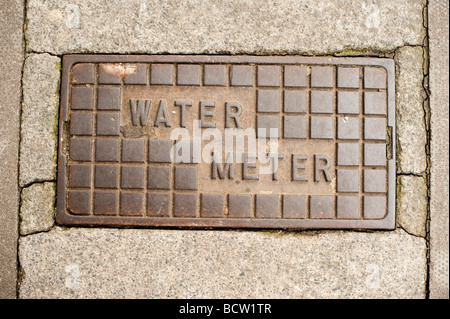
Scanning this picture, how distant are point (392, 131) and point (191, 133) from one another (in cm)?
125

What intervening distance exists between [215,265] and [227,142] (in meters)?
0.76

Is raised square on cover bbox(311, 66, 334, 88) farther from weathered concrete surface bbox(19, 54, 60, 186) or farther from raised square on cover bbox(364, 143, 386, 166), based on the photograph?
weathered concrete surface bbox(19, 54, 60, 186)

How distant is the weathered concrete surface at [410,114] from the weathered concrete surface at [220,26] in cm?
14

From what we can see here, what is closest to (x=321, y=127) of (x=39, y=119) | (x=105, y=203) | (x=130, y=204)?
(x=130, y=204)

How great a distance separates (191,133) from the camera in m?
1.87

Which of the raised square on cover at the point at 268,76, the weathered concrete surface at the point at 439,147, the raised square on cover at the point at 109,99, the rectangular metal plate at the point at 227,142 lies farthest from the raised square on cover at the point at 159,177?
the weathered concrete surface at the point at 439,147

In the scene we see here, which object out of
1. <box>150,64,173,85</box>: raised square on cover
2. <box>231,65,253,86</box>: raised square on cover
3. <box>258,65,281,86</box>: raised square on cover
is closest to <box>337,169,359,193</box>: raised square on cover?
<box>258,65,281,86</box>: raised square on cover

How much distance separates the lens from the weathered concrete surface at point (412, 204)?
1885 millimetres

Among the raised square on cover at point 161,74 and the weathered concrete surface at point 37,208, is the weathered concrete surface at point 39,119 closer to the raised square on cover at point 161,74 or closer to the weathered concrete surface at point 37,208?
the weathered concrete surface at point 37,208

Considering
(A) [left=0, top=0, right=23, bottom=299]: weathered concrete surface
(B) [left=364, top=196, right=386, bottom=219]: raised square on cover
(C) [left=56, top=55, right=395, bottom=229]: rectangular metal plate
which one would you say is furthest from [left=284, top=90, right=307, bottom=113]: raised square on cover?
(A) [left=0, top=0, right=23, bottom=299]: weathered concrete surface

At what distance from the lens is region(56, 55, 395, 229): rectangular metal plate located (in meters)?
1.86

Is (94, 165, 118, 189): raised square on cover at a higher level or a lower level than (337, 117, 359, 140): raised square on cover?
lower

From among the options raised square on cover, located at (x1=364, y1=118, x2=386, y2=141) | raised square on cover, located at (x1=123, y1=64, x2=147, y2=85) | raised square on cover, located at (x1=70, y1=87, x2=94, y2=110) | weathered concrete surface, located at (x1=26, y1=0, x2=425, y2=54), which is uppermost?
weathered concrete surface, located at (x1=26, y1=0, x2=425, y2=54)

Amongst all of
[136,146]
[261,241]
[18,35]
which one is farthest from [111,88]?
[261,241]
